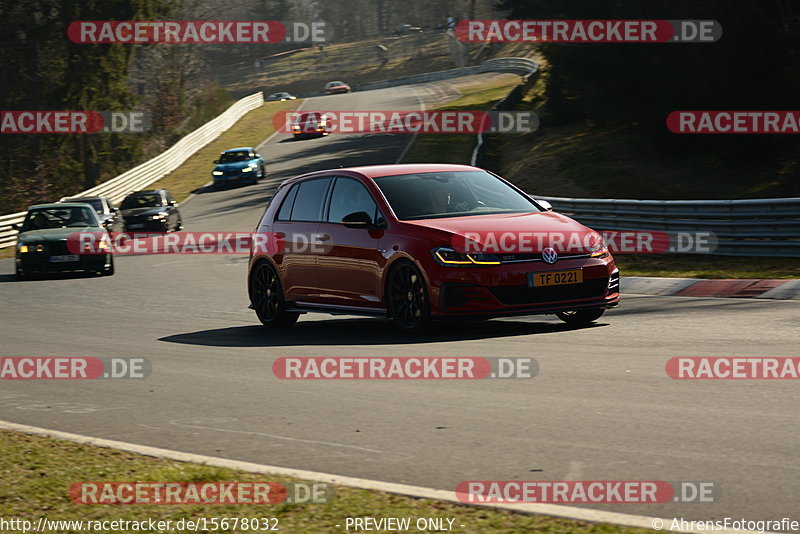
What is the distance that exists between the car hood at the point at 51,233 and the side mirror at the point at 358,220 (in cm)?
1309

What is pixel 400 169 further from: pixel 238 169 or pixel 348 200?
pixel 238 169

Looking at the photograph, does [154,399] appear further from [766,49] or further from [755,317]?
[766,49]

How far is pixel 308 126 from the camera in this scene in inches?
2445

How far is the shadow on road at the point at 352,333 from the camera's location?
1095 cm

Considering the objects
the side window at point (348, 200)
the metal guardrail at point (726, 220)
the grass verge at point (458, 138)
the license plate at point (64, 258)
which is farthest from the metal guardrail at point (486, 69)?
the side window at point (348, 200)

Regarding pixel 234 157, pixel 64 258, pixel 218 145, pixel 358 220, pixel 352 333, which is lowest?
pixel 352 333

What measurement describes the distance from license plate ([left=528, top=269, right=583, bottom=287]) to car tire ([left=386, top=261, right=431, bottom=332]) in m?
0.98

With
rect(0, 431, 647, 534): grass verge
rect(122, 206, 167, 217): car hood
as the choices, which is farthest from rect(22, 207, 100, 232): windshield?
rect(0, 431, 647, 534): grass verge

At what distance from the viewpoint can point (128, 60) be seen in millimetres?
58656

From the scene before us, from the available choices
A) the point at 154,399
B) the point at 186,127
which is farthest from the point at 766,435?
the point at 186,127

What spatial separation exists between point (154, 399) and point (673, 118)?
22.4 m

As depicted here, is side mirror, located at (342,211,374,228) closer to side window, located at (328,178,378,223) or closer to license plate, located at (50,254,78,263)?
side window, located at (328,178,378,223)

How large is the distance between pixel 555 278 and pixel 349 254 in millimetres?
2248

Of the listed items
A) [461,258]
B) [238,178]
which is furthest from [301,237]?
[238,178]
